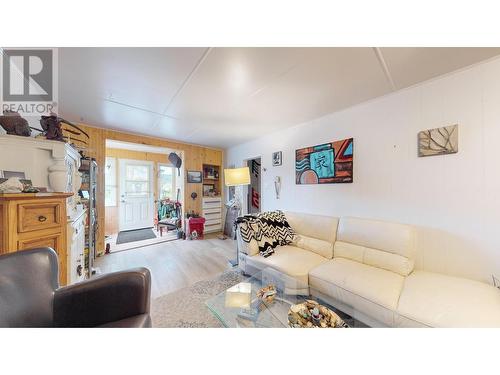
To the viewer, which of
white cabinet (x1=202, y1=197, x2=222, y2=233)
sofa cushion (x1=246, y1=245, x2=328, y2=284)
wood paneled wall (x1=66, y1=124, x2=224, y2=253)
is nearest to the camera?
sofa cushion (x1=246, y1=245, x2=328, y2=284)

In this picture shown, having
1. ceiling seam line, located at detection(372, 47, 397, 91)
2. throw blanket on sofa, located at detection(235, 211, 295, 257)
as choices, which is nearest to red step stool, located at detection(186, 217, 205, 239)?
throw blanket on sofa, located at detection(235, 211, 295, 257)

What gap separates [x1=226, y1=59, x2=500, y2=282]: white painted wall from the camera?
1383mm

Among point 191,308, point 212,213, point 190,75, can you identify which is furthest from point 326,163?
point 212,213

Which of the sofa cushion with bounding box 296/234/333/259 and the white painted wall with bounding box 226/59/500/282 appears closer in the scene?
the white painted wall with bounding box 226/59/500/282

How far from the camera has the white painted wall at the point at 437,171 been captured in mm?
1383

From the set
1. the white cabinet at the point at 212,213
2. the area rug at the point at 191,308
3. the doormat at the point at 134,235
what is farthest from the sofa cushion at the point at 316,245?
the doormat at the point at 134,235

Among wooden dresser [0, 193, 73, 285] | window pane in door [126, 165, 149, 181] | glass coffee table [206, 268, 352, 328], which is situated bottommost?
glass coffee table [206, 268, 352, 328]

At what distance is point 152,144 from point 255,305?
11.9 ft

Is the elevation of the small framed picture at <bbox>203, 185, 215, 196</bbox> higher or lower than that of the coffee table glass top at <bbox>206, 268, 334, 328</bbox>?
higher

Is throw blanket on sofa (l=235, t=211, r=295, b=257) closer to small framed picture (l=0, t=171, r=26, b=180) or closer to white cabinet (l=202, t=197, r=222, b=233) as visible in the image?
small framed picture (l=0, t=171, r=26, b=180)

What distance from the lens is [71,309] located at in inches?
33.7

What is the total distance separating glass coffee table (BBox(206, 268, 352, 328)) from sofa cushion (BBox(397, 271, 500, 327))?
0.74 m

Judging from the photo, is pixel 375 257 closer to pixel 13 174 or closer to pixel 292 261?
pixel 292 261
